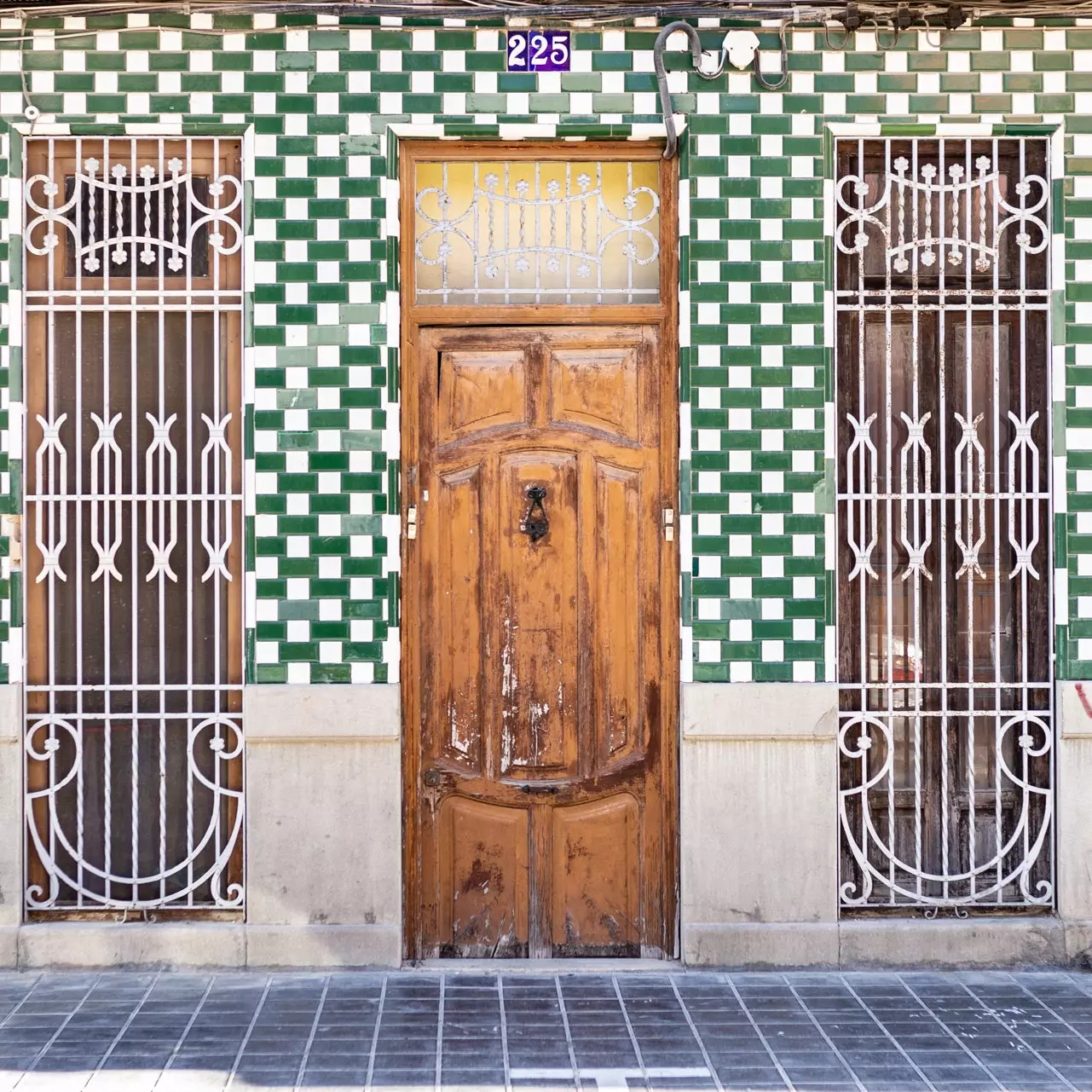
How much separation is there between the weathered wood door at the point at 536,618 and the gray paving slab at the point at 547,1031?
13.9 inches

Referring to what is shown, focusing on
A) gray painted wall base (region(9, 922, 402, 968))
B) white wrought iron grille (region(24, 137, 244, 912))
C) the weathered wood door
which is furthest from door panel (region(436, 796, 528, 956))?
white wrought iron grille (region(24, 137, 244, 912))

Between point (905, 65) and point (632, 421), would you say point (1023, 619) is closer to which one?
point (632, 421)

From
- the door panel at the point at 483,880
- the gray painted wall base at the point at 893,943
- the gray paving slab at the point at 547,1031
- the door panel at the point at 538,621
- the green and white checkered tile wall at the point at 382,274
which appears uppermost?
the green and white checkered tile wall at the point at 382,274

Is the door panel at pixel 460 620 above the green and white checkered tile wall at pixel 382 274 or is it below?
below

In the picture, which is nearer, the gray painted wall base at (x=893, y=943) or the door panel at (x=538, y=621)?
the gray painted wall base at (x=893, y=943)

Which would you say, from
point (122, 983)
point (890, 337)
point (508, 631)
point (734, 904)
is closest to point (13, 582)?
point (122, 983)

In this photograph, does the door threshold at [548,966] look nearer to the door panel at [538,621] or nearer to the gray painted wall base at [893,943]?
the gray painted wall base at [893,943]

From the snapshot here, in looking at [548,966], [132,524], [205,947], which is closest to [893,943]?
[548,966]

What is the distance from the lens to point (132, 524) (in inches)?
228

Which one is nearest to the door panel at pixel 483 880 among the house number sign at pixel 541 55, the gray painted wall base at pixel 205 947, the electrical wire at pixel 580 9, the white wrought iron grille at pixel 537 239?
the gray painted wall base at pixel 205 947

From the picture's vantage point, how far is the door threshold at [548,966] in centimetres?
568

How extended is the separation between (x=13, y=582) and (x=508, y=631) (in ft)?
7.08

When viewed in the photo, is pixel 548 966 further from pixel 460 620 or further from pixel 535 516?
pixel 535 516

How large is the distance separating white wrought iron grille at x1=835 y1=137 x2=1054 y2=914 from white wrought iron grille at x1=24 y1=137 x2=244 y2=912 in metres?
2.73
